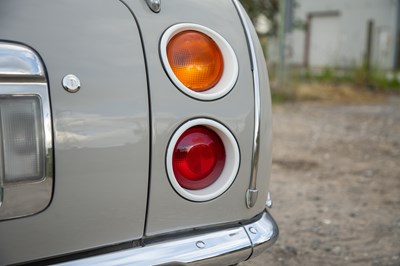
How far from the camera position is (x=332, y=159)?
4.28 metres

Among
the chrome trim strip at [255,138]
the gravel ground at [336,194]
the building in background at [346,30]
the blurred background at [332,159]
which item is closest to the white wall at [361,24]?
the building in background at [346,30]

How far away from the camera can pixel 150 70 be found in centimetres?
109

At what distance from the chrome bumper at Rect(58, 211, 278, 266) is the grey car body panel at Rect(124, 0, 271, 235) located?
40mm

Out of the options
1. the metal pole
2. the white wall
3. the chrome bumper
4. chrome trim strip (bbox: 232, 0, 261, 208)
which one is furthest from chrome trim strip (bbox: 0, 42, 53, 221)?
the white wall

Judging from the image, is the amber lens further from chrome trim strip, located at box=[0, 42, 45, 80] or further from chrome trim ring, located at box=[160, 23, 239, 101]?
chrome trim strip, located at box=[0, 42, 45, 80]

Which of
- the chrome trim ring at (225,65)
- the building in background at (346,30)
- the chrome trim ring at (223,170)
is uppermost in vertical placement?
the building in background at (346,30)

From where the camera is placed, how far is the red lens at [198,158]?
115 cm

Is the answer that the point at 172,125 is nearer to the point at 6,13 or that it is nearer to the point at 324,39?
the point at 6,13

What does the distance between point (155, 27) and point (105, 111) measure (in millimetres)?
275

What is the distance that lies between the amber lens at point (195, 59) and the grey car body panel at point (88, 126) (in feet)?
0.36

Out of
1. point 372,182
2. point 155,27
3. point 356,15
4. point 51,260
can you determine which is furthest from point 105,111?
point 356,15

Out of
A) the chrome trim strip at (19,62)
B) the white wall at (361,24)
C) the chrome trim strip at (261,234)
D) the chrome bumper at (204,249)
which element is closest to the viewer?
the chrome trim strip at (19,62)

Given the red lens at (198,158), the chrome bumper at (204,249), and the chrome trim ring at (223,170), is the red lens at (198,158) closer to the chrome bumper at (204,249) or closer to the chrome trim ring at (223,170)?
the chrome trim ring at (223,170)

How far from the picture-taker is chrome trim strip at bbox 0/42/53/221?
0.93 metres
